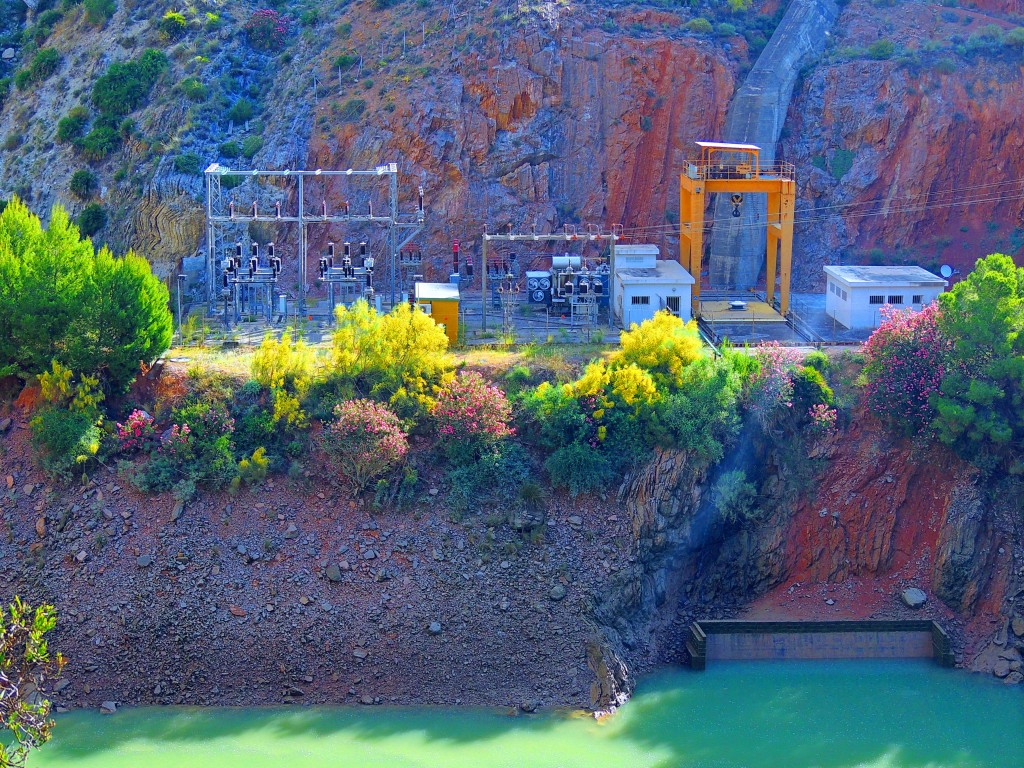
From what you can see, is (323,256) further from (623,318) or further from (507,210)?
(623,318)

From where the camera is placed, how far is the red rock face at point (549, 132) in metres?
52.0

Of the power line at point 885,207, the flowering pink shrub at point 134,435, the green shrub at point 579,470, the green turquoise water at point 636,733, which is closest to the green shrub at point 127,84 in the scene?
the power line at point 885,207

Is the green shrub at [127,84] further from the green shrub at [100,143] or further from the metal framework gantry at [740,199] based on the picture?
the metal framework gantry at [740,199]

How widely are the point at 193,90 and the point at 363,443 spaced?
24.0 m

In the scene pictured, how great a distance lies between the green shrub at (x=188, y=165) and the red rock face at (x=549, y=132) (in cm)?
417

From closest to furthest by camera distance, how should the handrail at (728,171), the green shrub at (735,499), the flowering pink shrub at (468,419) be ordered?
the flowering pink shrub at (468,419) < the green shrub at (735,499) < the handrail at (728,171)

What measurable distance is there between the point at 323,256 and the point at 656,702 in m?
22.4

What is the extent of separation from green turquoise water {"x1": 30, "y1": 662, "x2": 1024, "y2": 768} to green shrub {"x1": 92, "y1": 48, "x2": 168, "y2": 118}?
29.3 metres

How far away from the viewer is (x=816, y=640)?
3731 centimetres

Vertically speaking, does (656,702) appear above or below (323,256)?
below

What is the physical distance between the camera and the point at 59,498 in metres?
37.7

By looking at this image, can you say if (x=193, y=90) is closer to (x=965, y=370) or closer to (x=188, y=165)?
(x=188, y=165)

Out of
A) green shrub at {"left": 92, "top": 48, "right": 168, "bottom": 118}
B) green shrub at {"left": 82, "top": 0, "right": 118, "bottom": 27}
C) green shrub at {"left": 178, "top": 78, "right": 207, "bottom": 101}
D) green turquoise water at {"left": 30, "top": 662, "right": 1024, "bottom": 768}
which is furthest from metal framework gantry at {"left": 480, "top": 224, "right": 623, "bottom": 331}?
green shrub at {"left": 82, "top": 0, "right": 118, "bottom": 27}

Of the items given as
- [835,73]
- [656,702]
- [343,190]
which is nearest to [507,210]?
[343,190]
